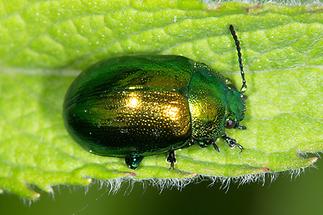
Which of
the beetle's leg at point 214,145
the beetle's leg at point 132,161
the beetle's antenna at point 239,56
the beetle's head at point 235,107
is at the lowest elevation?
the beetle's leg at point 132,161

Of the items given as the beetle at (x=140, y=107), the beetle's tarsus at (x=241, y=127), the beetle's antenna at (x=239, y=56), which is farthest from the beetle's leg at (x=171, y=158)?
the beetle's antenna at (x=239, y=56)

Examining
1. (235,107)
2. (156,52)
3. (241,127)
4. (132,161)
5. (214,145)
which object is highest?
(156,52)

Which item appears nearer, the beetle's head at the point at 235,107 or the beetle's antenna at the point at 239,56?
the beetle's antenna at the point at 239,56

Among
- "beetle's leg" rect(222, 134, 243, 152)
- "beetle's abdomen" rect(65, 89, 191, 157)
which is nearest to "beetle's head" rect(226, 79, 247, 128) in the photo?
"beetle's leg" rect(222, 134, 243, 152)

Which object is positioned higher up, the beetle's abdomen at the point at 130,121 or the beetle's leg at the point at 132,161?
the beetle's abdomen at the point at 130,121

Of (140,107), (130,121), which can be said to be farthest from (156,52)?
(130,121)

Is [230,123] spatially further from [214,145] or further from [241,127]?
[214,145]

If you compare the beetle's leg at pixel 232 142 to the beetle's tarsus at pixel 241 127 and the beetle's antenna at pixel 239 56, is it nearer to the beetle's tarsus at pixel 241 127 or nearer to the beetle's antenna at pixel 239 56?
the beetle's tarsus at pixel 241 127
